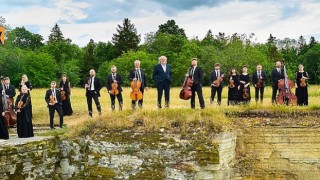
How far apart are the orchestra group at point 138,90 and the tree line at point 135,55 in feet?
80.3

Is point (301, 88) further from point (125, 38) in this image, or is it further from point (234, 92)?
point (125, 38)

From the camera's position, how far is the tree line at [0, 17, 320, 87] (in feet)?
154

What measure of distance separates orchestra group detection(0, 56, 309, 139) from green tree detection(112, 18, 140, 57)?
157 ft

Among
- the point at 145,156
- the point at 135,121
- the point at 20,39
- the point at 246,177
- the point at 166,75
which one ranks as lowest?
the point at 246,177

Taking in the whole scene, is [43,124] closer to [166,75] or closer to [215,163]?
[166,75]

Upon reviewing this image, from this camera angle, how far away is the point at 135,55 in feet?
180

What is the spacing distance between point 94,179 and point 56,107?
11.7 feet

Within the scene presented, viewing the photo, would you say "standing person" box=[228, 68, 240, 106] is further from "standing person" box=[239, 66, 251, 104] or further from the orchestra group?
"standing person" box=[239, 66, 251, 104]

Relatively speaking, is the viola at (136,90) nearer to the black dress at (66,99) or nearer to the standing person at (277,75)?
the black dress at (66,99)

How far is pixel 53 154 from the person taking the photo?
12844 mm

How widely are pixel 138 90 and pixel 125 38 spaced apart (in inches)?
2064

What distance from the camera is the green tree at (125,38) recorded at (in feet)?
213

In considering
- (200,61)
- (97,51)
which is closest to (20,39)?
(97,51)

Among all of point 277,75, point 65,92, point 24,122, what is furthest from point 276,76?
point 24,122
